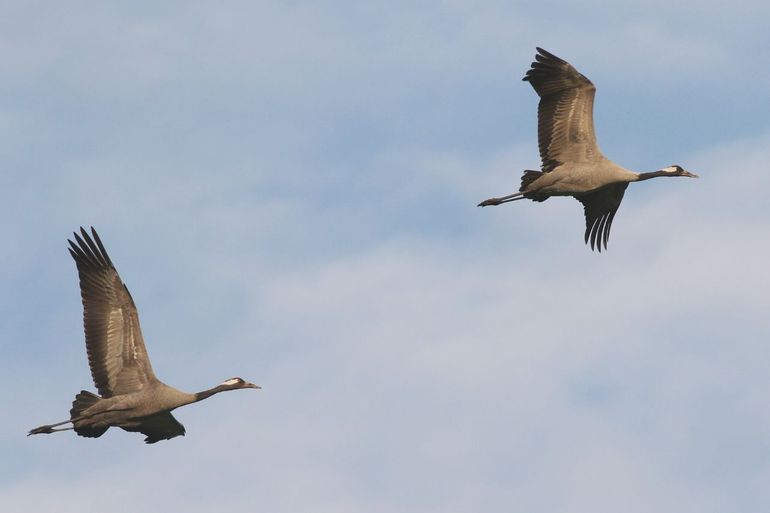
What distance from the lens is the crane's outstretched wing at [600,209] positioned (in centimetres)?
2255

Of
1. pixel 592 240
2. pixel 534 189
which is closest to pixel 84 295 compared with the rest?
pixel 534 189

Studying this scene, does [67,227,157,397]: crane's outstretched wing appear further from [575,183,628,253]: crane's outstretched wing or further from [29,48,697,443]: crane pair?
[575,183,628,253]: crane's outstretched wing

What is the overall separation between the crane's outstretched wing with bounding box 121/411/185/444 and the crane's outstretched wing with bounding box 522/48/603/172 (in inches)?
262

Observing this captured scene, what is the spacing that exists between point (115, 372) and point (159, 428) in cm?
116

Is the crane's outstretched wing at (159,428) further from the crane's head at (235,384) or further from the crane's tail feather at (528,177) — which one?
the crane's tail feather at (528,177)

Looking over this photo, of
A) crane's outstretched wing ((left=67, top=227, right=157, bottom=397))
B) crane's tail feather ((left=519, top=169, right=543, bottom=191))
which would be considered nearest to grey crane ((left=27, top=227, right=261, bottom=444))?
crane's outstretched wing ((left=67, top=227, right=157, bottom=397))

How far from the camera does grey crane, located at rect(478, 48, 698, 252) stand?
2112 centimetres

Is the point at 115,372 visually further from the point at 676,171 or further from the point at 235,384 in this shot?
the point at 676,171

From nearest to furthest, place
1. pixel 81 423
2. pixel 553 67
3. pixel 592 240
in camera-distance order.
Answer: pixel 81 423
pixel 553 67
pixel 592 240

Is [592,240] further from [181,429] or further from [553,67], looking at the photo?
[181,429]

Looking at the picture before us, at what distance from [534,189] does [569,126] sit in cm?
106

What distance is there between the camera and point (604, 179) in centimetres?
2119

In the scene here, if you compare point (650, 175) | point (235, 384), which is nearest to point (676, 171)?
point (650, 175)

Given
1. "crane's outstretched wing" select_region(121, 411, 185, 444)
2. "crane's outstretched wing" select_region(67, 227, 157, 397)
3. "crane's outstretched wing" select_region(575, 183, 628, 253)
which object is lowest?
"crane's outstretched wing" select_region(121, 411, 185, 444)
